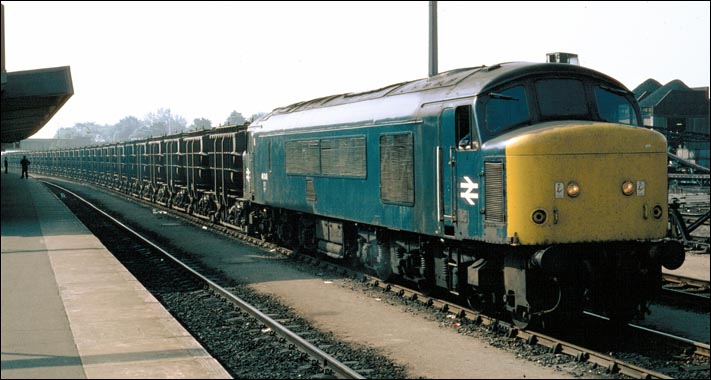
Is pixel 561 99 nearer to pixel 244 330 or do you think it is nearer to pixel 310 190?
pixel 244 330

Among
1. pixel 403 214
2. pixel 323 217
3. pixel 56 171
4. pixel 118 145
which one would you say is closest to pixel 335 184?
pixel 323 217

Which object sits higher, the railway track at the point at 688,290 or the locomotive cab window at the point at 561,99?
the locomotive cab window at the point at 561,99

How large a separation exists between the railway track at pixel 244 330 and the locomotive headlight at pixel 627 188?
3798 millimetres

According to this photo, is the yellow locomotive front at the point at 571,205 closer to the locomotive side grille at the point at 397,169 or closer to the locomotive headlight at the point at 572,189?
the locomotive headlight at the point at 572,189

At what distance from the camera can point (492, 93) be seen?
10.5 metres

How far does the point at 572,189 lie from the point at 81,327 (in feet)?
22.0

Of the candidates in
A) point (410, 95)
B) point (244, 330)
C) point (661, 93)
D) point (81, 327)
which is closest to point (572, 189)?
point (410, 95)

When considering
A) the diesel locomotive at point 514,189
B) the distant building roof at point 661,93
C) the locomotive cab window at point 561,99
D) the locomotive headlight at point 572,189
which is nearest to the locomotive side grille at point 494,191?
the diesel locomotive at point 514,189

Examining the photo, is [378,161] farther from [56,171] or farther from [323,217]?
[56,171]

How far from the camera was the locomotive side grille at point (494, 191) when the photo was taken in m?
9.91

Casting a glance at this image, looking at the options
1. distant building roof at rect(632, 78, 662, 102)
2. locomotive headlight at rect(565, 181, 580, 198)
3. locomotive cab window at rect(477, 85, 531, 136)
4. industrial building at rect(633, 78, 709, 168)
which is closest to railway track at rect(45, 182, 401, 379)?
locomotive headlight at rect(565, 181, 580, 198)

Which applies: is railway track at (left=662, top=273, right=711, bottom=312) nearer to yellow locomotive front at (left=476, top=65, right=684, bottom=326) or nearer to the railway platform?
yellow locomotive front at (left=476, top=65, right=684, bottom=326)

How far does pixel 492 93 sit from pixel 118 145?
48048mm

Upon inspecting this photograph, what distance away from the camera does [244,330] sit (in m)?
11.6
